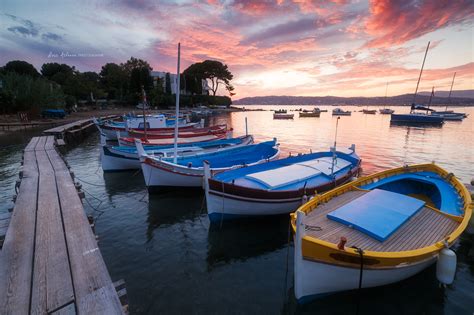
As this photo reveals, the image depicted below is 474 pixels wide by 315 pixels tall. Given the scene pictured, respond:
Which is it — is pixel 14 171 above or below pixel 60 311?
below

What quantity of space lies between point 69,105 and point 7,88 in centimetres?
2542

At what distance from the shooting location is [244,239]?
32.9 feet

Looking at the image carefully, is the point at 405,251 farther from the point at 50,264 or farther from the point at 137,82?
the point at 137,82

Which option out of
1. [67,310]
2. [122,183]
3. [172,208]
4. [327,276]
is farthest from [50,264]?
[122,183]

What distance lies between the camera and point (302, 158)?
15.3 m

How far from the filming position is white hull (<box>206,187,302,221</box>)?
33.1 feet

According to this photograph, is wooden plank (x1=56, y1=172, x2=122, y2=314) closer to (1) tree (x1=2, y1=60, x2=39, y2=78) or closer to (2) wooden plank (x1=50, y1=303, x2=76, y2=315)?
(2) wooden plank (x1=50, y1=303, x2=76, y2=315)

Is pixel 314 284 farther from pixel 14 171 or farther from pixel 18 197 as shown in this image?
pixel 14 171

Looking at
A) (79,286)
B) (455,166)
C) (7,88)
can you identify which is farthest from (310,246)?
(7,88)

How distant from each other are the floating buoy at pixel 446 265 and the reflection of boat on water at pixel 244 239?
16.4ft

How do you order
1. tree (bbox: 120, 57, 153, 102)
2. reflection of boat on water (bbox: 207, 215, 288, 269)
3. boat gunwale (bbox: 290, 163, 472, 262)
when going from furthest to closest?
tree (bbox: 120, 57, 153, 102), reflection of boat on water (bbox: 207, 215, 288, 269), boat gunwale (bbox: 290, 163, 472, 262)

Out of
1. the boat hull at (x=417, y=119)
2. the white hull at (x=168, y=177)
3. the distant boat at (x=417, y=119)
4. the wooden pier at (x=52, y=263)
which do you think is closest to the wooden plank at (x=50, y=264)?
the wooden pier at (x=52, y=263)

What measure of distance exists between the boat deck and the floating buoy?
0.36 m

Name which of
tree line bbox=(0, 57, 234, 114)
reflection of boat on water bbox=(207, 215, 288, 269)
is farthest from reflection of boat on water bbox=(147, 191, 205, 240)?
tree line bbox=(0, 57, 234, 114)
